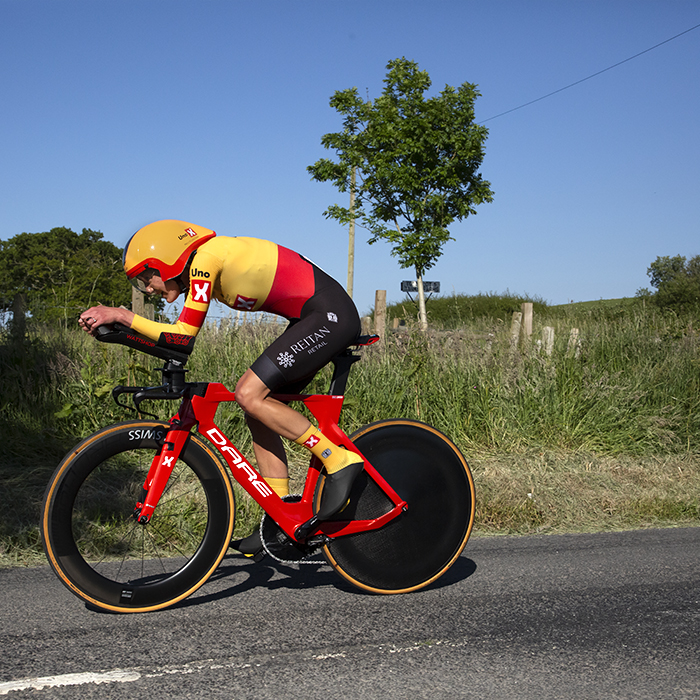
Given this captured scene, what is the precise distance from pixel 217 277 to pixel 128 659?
5.53 feet

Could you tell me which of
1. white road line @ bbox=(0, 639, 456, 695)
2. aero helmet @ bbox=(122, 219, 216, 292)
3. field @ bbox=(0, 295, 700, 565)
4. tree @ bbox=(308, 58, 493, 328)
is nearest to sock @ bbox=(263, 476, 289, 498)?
white road line @ bbox=(0, 639, 456, 695)

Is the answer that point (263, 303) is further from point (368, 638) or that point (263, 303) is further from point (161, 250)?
point (368, 638)

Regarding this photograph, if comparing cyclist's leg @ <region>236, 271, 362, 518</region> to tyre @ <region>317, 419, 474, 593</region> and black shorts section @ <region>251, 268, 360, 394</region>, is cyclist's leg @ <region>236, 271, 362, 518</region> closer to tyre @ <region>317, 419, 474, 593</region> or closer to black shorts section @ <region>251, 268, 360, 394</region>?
black shorts section @ <region>251, 268, 360, 394</region>

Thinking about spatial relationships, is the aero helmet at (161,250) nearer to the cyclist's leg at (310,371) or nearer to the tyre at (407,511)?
the cyclist's leg at (310,371)

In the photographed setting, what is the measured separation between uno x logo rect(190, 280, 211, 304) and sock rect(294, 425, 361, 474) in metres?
0.84

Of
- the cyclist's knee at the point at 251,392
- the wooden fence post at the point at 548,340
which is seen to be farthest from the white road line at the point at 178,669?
the wooden fence post at the point at 548,340

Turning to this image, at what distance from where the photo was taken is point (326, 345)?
3449 millimetres

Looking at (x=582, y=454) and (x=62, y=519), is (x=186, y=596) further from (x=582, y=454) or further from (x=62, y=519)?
(x=582, y=454)

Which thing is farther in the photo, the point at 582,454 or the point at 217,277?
the point at 582,454

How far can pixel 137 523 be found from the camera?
338 cm

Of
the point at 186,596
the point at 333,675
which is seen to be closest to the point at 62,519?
the point at 186,596

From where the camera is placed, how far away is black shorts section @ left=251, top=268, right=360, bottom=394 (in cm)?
335

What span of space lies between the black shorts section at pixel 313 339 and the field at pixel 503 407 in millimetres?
2431

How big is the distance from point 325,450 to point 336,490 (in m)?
0.21
